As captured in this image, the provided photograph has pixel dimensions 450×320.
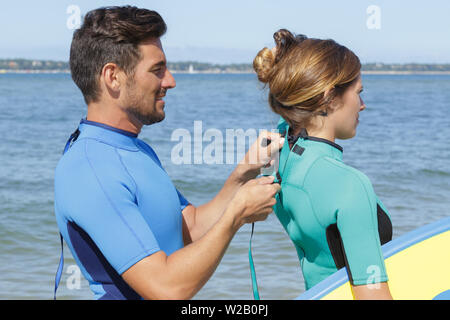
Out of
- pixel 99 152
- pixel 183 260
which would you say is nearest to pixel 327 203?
pixel 183 260

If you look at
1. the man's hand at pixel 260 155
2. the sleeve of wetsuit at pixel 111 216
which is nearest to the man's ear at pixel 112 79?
the sleeve of wetsuit at pixel 111 216

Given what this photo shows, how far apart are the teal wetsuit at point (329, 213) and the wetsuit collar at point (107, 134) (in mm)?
647

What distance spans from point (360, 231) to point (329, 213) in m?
0.14

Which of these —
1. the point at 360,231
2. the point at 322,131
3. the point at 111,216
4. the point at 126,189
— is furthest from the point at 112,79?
the point at 360,231

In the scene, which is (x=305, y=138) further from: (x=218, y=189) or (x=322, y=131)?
(x=218, y=189)

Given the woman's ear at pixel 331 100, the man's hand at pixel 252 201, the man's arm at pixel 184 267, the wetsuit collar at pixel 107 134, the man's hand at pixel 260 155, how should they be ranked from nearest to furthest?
1. the man's arm at pixel 184 267
2. the man's hand at pixel 252 201
3. the wetsuit collar at pixel 107 134
4. the woman's ear at pixel 331 100
5. the man's hand at pixel 260 155

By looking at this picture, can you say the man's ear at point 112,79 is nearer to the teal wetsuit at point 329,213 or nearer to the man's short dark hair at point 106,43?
the man's short dark hair at point 106,43

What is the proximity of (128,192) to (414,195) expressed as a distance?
8353 millimetres

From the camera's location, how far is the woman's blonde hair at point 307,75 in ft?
7.34

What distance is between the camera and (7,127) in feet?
60.6

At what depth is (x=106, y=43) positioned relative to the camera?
7.09 feet

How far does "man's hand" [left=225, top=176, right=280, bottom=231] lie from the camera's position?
6.43 feet

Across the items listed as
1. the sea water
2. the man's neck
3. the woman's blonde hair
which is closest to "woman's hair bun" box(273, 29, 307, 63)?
the woman's blonde hair

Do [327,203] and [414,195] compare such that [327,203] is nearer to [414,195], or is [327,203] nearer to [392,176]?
[414,195]
